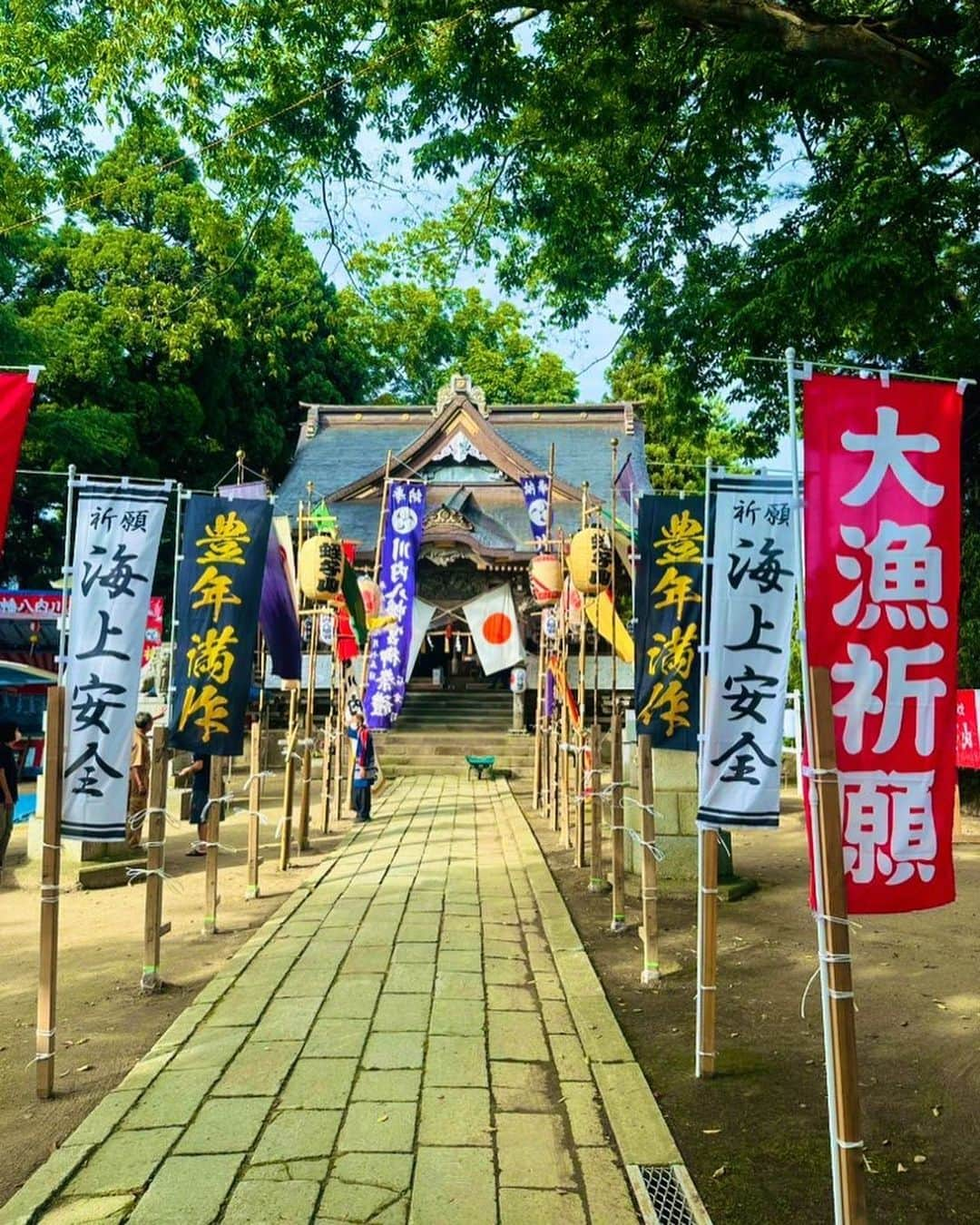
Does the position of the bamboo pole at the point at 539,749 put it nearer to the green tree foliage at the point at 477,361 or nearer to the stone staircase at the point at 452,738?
the stone staircase at the point at 452,738

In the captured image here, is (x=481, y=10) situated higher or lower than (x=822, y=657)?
higher

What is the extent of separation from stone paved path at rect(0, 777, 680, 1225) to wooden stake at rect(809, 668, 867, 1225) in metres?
0.75

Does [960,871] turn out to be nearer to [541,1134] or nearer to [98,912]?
[541,1134]

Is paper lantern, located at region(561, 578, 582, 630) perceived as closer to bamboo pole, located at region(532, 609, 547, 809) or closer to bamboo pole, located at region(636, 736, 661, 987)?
bamboo pole, located at region(532, 609, 547, 809)

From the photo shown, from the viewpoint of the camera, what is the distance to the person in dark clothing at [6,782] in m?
9.14

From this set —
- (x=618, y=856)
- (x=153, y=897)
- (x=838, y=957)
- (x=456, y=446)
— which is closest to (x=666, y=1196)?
→ (x=838, y=957)

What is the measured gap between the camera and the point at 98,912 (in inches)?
311

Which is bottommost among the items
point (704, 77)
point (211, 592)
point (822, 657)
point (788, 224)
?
point (822, 657)

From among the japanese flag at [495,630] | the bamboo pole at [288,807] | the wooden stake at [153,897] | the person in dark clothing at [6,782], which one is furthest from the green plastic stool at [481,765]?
the wooden stake at [153,897]

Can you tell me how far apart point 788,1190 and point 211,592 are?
533 cm

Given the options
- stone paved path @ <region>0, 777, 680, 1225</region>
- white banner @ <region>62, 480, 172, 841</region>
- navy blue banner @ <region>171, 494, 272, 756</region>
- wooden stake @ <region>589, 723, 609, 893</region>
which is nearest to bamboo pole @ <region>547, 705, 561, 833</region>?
wooden stake @ <region>589, 723, 609, 893</region>

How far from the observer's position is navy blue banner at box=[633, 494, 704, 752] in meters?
6.86

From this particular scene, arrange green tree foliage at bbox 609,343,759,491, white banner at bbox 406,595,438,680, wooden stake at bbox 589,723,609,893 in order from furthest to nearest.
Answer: white banner at bbox 406,595,438,680 → green tree foliage at bbox 609,343,759,491 → wooden stake at bbox 589,723,609,893

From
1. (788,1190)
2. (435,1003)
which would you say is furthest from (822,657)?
(435,1003)
